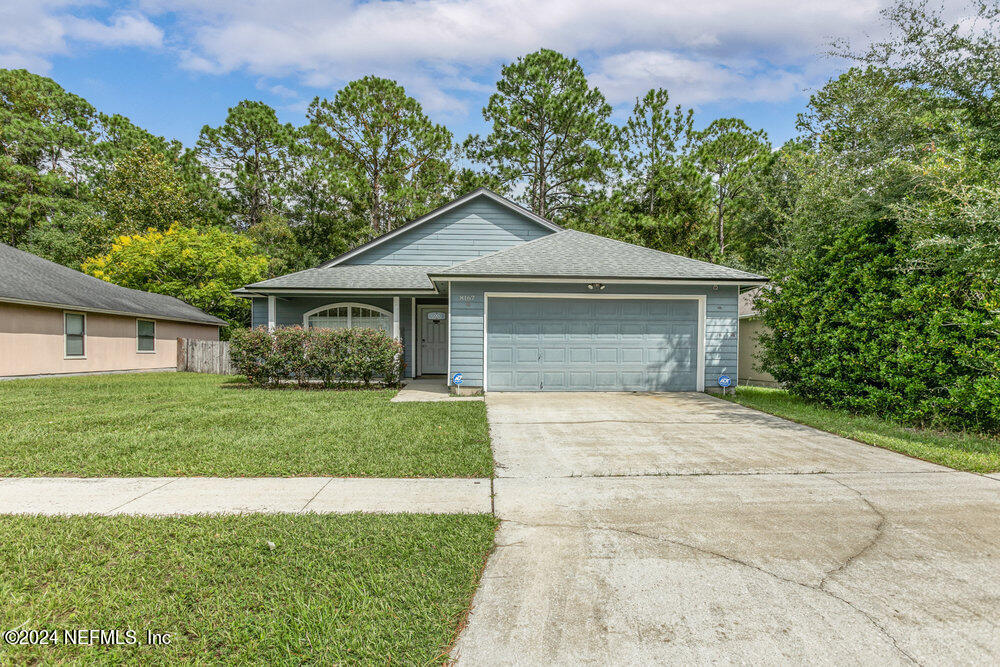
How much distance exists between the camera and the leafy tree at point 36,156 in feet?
89.3

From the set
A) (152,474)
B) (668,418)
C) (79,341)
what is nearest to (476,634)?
(152,474)

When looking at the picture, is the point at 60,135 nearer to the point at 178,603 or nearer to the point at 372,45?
the point at 372,45

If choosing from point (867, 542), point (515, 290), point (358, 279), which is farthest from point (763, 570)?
point (358, 279)

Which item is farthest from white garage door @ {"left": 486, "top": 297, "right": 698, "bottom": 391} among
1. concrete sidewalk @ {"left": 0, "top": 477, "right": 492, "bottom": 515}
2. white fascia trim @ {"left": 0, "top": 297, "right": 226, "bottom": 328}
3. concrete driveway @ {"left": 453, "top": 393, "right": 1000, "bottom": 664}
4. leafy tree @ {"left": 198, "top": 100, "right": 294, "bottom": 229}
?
leafy tree @ {"left": 198, "top": 100, "right": 294, "bottom": 229}

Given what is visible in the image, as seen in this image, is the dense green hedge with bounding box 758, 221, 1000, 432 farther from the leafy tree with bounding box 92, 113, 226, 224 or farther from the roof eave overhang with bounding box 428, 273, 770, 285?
the leafy tree with bounding box 92, 113, 226, 224

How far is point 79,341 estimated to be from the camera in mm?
14922

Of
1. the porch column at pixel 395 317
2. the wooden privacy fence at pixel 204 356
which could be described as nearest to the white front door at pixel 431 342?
the porch column at pixel 395 317

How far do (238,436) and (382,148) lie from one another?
74.9 ft

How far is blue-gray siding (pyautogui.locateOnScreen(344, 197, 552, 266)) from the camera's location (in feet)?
47.9

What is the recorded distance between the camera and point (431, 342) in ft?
47.8

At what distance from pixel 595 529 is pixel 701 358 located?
8487 millimetres

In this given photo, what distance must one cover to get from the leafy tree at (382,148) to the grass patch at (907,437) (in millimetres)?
20774

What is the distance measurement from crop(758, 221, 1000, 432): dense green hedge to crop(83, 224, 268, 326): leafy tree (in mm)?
22501

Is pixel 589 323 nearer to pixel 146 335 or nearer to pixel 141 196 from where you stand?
pixel 146 335
